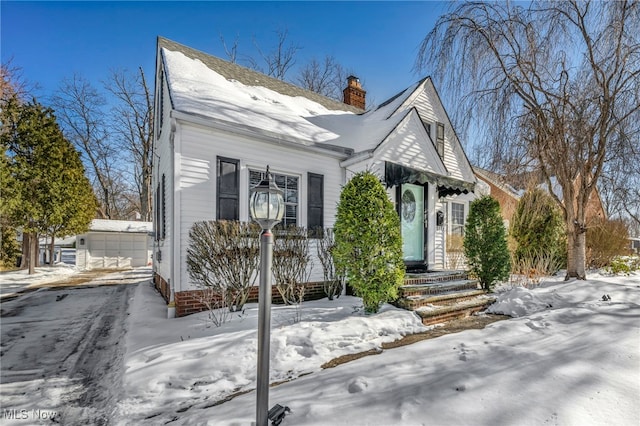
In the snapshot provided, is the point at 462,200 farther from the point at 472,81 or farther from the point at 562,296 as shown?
the point at 562,296

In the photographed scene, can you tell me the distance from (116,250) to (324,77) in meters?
18.1

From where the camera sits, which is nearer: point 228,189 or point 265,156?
point 228,189

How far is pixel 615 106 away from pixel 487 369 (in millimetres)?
8713

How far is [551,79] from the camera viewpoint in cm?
815

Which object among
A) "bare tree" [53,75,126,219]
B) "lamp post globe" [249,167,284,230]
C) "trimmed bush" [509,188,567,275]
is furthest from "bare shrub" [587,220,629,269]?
"bare tree" [53,75,126,219]

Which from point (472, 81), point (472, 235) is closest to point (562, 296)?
point (472, 235)

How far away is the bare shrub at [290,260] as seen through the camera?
5895 mm

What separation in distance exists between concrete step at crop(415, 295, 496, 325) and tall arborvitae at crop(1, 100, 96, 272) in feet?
50.9

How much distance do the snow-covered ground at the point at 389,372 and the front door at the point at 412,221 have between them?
2981mm

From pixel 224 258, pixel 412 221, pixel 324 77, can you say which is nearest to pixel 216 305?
pixel 224 258

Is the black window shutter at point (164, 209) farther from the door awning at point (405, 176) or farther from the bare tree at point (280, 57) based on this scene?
the bare tree at point (280, 57)

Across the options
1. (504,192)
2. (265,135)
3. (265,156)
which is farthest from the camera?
(504,192)

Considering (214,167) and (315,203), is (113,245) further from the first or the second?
(315,203)

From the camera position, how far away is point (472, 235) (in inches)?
296
